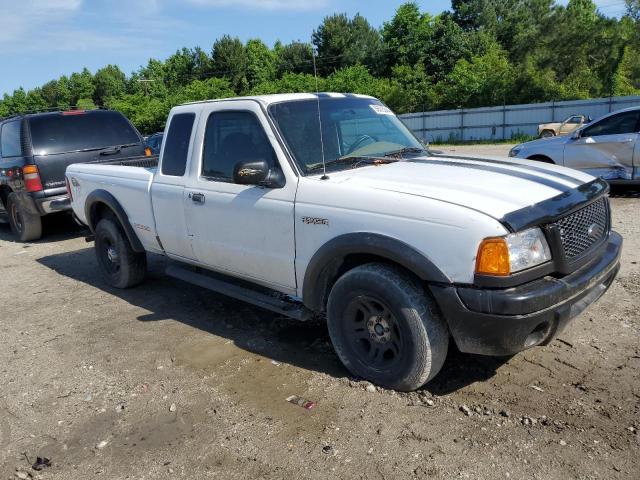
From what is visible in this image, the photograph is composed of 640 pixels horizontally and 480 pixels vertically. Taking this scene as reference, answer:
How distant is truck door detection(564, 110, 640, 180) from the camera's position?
9312mm

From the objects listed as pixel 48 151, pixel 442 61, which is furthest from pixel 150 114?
pixel 48 151

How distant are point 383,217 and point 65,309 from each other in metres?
4.12

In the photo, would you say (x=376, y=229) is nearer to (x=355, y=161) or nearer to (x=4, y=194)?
(x=355, y=161)

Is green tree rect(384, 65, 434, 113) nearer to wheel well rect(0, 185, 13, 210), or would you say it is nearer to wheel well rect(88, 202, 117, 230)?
wheel well rect(0, 185, 13, 210)

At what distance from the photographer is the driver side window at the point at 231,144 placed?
13.8ft

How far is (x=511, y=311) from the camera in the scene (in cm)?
296

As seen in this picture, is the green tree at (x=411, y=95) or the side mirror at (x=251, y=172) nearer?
the side mirror at (x=251, y=172)

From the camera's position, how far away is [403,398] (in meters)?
3.49

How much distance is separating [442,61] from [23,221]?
45.7 m

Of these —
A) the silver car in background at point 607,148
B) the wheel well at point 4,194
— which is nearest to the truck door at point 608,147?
the silver car in background at point 607,148

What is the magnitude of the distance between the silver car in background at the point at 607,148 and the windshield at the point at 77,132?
25.2 feet

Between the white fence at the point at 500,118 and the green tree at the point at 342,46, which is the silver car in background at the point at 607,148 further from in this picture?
the green tree at the point at 342,46

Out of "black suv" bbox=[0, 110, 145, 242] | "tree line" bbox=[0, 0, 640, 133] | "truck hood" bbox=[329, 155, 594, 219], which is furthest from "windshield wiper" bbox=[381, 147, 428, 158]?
"tree line" bbox=[0, 0, 640, 133]

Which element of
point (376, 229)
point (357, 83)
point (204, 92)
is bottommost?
point (376, 229)
